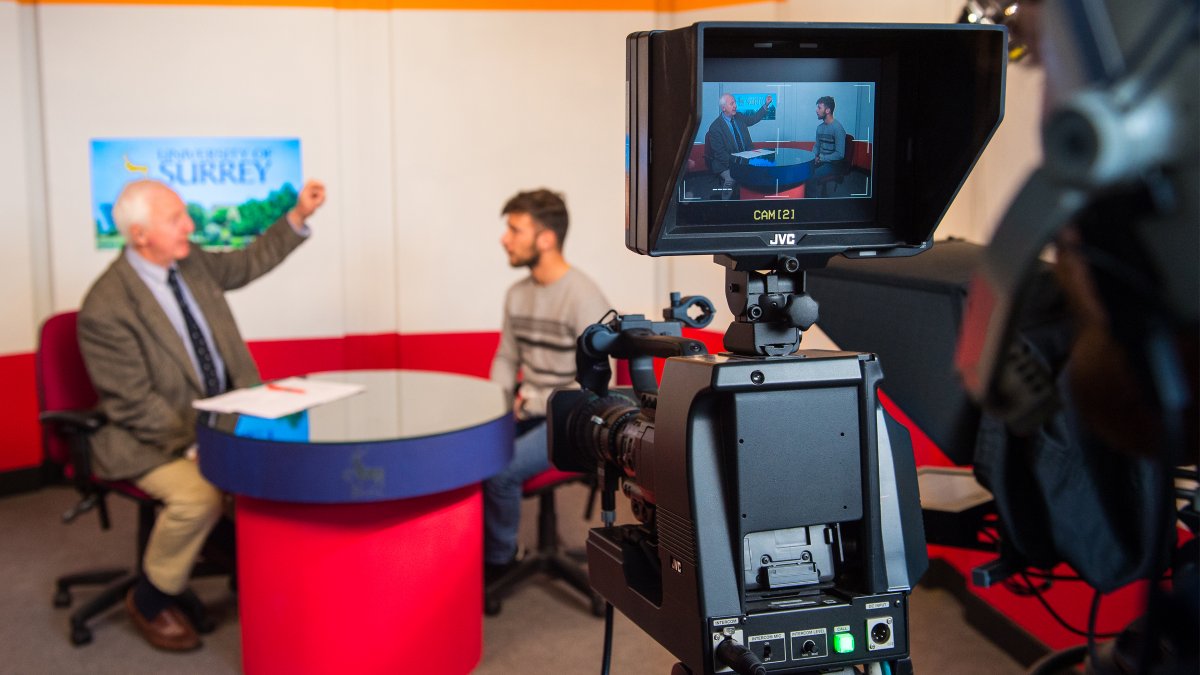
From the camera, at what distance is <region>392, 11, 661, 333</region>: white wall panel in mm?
4895

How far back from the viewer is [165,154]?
4.72m

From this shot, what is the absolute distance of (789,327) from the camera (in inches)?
48.5

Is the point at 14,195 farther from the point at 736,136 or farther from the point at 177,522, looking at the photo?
the point at 736,136

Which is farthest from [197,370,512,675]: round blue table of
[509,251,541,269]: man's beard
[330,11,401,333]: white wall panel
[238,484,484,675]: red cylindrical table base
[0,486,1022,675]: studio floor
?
[330,11,401,333]: white wall panel

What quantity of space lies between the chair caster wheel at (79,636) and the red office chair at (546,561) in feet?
3.95

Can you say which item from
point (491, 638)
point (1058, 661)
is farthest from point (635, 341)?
point (491, 638)

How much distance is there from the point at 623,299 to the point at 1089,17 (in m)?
4.57

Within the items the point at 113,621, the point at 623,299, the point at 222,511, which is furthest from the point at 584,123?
the point at 113,621

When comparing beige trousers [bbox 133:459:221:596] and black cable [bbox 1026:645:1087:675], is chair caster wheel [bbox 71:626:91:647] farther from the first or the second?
black cable [bbox 1026:645:1087:675]

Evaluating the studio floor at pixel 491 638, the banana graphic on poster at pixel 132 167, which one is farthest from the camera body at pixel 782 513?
the banana graphic on poster at pixel 132 167

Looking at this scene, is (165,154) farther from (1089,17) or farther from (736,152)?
(1089,17)

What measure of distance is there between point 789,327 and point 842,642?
0.36 meters

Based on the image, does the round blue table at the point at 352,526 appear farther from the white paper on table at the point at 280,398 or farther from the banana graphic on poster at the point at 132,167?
the banana graphic on poster at the point at 132,167

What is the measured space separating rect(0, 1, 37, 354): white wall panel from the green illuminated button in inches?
171
